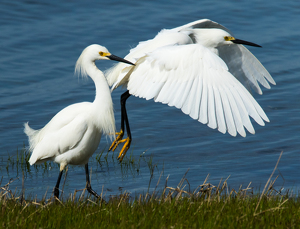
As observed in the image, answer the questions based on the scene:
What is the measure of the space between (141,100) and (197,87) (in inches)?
199

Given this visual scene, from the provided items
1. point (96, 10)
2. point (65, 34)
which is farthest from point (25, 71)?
point (96, 10)

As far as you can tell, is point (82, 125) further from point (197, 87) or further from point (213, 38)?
point (213, 38)

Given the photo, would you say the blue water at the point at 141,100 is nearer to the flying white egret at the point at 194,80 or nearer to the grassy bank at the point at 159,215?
the flying white egret at the point at 194,80

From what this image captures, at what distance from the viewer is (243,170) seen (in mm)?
6844

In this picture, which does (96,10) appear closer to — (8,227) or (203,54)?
(203,54)

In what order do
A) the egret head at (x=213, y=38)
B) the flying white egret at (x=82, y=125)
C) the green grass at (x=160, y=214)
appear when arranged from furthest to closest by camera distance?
the egret head at (x=213, y=38)
the flying white egret at (x=82, y=125)
the green grass at (x=160, y=214)

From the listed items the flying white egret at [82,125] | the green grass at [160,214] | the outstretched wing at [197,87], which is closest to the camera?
the green grass at [160,214]

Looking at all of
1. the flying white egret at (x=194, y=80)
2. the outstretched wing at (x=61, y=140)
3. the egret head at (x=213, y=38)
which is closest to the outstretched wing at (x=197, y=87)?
the flying white egret at (x=194, y=80)

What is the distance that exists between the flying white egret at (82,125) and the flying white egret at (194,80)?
36 centimetres

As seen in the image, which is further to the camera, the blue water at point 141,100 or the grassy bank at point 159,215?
the blue water at point 141,100

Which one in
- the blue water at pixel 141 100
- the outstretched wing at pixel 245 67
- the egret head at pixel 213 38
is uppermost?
the egret head at pixel 213 38

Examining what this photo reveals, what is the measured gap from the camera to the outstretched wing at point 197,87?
14.5ft

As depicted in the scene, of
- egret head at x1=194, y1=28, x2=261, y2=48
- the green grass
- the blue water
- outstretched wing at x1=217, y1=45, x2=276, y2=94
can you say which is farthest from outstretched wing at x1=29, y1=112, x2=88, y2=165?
outstretched wing at x1=217, y1=45, x2=276, y2=94

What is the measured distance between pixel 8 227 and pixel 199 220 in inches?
53.8
